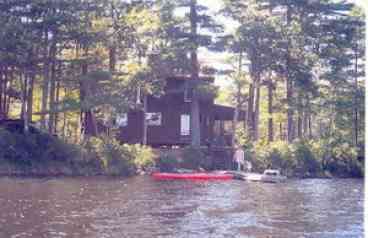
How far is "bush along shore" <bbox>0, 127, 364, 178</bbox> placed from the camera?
31422 mm

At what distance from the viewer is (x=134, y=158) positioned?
33125 millimetres

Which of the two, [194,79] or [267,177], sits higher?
[194,79]

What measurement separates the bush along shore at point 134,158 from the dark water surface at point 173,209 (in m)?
4.18

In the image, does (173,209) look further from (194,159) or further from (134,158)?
(194,159)

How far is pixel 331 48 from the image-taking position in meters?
39.2

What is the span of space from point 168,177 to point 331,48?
52.7 ft

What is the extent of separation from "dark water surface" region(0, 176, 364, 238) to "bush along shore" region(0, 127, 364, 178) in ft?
13.7

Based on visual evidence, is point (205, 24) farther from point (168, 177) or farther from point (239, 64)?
point (168, 177)

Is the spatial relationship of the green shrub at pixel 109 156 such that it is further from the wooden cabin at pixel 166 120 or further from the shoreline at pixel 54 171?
the wooden cabin at pixel 166 120

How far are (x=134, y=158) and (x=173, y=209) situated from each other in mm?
15378

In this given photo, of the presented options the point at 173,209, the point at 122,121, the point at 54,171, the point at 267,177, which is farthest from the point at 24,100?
the point at 173,209

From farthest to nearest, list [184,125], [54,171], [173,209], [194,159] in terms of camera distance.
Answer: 1. [184,125]
2. [194,159]
3. [54,171]
4. [173,209]

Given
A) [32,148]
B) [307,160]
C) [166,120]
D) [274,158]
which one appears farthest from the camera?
[166,120]

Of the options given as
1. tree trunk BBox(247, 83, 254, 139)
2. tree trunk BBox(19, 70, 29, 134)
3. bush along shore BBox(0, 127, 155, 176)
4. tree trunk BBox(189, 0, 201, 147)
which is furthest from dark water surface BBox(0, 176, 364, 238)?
tree trunk BBox(247, 83, 254, 139)
